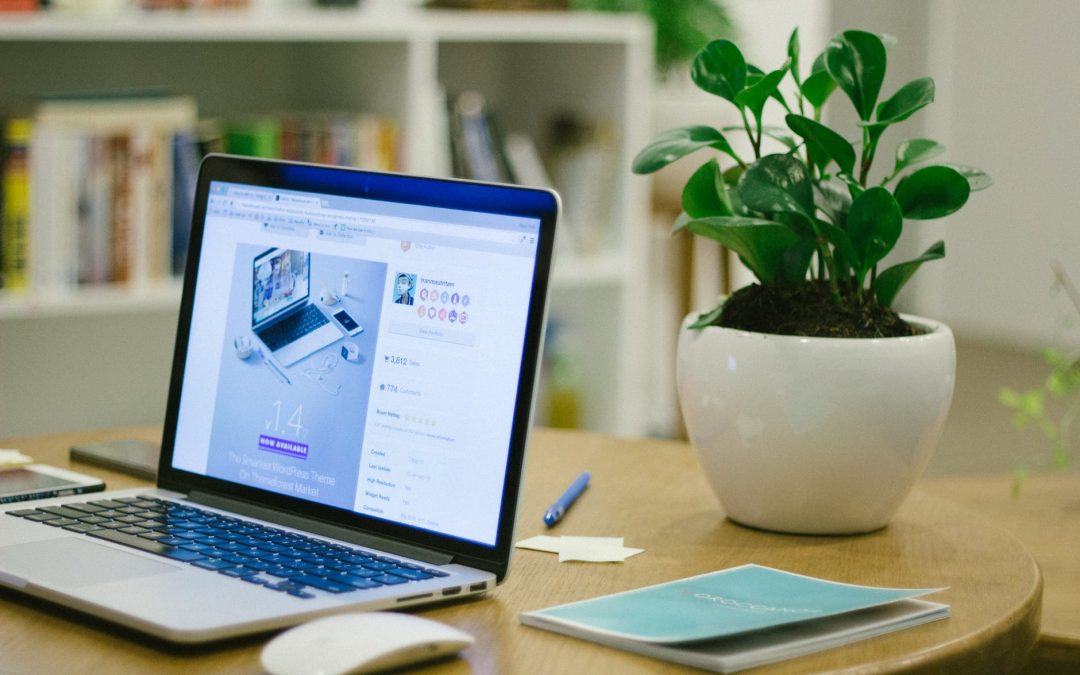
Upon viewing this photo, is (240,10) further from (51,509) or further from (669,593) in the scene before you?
(669,593)

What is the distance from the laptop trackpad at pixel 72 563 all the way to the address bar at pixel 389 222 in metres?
0.28

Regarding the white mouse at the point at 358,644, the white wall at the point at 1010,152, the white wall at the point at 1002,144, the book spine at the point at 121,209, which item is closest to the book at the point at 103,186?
the book spine at the point at 121,209

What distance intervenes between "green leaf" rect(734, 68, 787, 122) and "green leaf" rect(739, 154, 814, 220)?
40mm

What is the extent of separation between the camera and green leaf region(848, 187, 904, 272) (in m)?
0.99

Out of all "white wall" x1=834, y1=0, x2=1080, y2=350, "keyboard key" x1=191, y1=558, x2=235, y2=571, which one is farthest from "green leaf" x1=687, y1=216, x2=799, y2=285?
"white wall" x1=834, y1=0, x2=1080, y2=350

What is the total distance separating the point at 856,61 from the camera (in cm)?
103

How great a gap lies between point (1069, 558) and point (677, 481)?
44 centimetres

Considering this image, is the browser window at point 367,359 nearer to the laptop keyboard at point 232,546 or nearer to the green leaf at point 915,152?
the laptop keyboard at point 232,546

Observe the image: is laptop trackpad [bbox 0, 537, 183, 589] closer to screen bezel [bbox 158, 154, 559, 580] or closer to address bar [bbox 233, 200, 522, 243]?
screen bezel [bbox 158, 154, 559, 580]

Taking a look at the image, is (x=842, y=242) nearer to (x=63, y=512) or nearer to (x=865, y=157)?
(x=865, y=157)

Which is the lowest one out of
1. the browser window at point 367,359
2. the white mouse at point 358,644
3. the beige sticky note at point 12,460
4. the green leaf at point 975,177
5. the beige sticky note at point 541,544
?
the beige sticky note at point 12,460

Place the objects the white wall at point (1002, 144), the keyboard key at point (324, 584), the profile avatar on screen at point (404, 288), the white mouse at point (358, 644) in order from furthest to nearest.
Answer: the white wall at point (1002, 144) → the profile avatar on screen at point (404, 288) → the keyboard key at point (324, 584) → the white mouse at point (358, 644)

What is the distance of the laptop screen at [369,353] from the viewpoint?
91 cm

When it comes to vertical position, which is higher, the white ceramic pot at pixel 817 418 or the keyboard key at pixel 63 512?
the white ceramic pot at pixel 817 418
